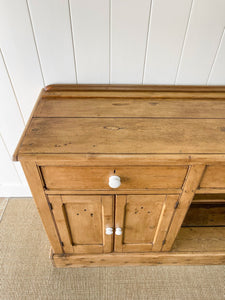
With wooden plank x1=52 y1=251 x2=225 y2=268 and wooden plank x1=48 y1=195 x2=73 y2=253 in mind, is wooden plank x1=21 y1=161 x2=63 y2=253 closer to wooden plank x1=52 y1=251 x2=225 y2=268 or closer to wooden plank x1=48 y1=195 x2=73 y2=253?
wooden plank x1=48 y1=195 x2=73 y2=253

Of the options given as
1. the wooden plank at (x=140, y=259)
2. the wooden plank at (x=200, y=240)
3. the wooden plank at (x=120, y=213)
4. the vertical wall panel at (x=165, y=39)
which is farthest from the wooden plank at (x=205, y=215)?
the vertical wall panel at (x=165, y=39)

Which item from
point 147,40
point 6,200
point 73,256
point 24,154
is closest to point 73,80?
point 147,40

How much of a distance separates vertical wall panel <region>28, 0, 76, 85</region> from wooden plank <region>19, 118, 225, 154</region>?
0.96 ft

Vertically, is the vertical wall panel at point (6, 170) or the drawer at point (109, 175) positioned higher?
the drawer at point (109, 175)

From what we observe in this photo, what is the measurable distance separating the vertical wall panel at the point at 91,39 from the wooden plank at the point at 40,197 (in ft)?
1.63

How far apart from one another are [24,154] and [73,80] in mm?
481

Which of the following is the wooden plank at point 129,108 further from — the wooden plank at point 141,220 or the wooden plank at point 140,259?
the wooden plank at point 140,259

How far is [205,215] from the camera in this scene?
122cm

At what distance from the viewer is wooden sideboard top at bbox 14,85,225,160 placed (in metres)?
0.65

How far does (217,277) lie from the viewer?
3.63ft

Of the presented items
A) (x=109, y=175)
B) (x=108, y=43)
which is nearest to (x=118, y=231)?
(x=109, y=175)

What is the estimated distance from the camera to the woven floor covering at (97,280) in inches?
40.9

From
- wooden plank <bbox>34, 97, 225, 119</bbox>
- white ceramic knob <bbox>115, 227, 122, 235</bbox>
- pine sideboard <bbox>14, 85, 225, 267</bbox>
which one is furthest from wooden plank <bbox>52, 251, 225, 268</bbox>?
wooden plank <bbox>34, 97, 225, 119</bbox>

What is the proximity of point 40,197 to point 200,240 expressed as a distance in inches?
35.7
